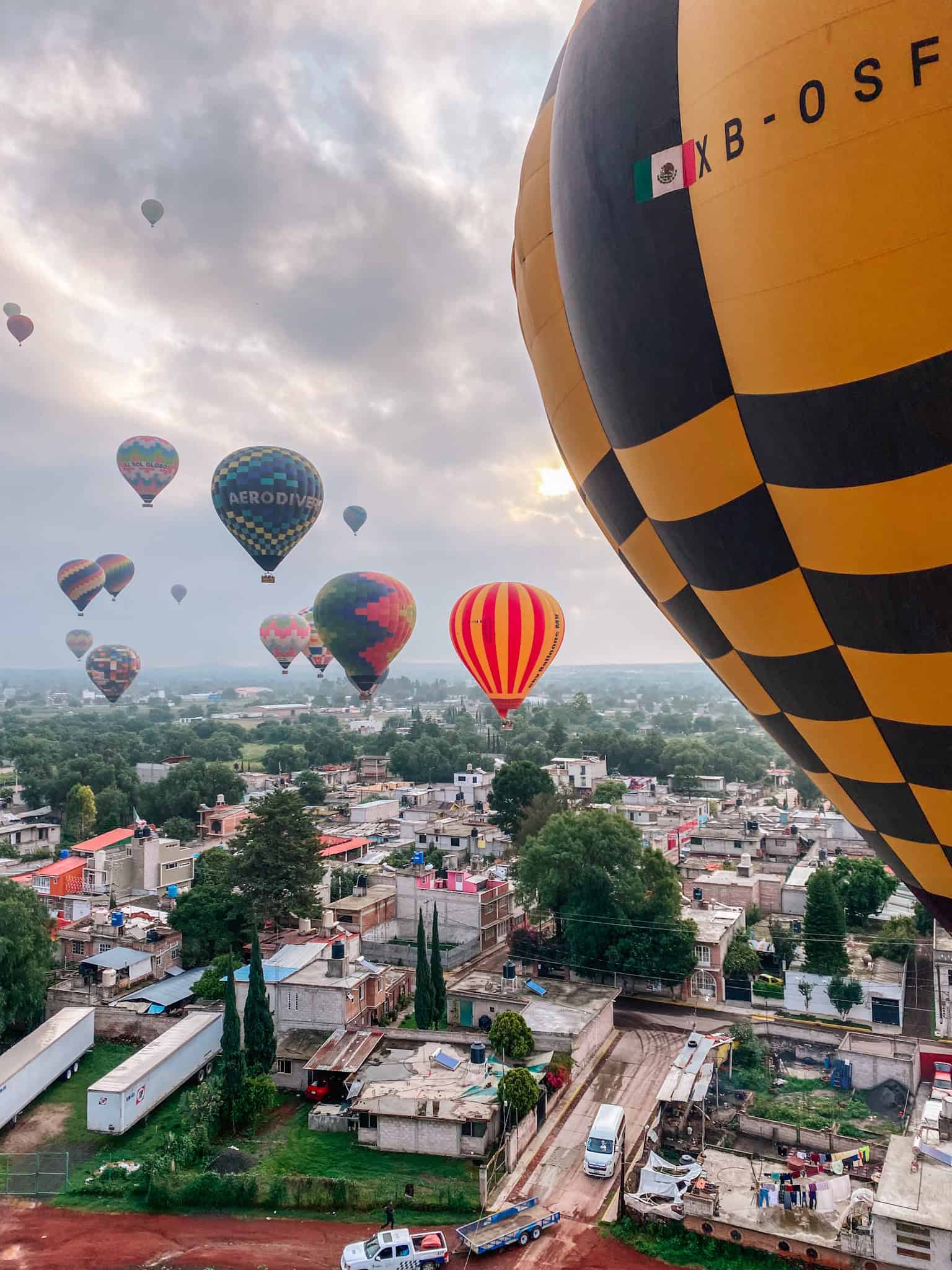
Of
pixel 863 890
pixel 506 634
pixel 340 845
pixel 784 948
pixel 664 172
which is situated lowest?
pixel 784 948

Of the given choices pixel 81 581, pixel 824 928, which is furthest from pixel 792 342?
pixel 81 581

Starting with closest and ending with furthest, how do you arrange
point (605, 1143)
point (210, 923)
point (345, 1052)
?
point (605, 1143)
point (345, 1052)
point (210, 923)

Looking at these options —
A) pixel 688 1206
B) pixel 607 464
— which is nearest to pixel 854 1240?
pixel 688 1206

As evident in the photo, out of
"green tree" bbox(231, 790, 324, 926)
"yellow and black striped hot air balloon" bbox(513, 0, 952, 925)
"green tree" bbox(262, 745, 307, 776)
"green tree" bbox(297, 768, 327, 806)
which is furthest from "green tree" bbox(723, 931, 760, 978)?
"green tree" bbox(262, 745, 307, 776)

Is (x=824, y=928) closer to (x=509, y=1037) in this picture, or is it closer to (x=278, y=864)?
(x=509, y=1037)

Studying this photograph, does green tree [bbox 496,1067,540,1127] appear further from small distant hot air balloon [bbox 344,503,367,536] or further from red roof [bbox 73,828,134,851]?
small distant hot air balloon [bbox 344,503,367,536]

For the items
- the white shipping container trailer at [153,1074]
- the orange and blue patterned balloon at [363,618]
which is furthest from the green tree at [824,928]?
the orange and blue patterned balloon at [363,618]
